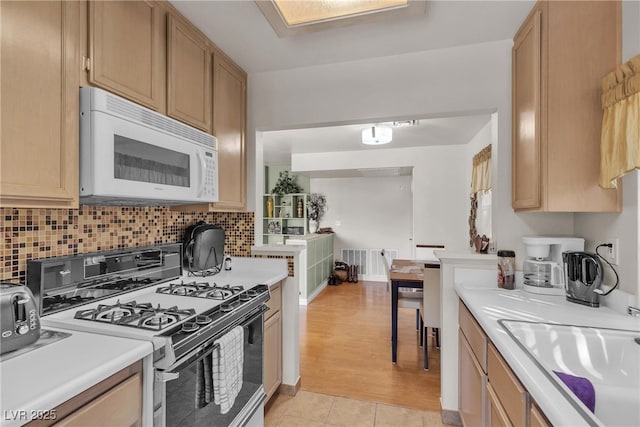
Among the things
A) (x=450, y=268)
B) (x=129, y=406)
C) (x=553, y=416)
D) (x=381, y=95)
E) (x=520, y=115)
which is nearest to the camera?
(x=553, y=416)

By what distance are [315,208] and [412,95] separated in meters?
4.27

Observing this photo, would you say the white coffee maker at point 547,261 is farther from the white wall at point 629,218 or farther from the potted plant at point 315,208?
the potted plant at point 315,208

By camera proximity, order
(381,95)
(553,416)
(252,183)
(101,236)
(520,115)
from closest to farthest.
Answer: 1. (553,416)
2. (101,236)
3. (520,115)
4. (381,95)
5. (252,183)

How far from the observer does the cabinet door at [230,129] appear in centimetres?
203

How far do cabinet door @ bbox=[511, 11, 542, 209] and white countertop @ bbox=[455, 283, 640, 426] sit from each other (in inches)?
19.6

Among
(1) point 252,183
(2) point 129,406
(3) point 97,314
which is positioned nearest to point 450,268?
(1) point 252,183

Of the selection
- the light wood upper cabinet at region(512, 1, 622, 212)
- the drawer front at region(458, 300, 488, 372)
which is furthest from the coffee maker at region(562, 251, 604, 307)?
the drawer front at region(458, 300, 488, 372)

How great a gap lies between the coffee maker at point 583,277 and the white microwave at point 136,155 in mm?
Answer: 1957

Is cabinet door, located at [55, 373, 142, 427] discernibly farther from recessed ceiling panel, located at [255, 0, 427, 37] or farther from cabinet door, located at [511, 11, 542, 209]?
cabinet door, located at [511, 11, 542, 209]

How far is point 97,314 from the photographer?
50.1 inches

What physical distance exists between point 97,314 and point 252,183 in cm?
136

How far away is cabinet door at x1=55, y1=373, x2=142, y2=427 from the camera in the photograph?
0.84m

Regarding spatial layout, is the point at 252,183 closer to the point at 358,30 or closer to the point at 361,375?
the point at 358,30

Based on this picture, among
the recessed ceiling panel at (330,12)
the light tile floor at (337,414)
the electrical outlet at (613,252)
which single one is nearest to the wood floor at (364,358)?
the light tile floor at (337,414)
